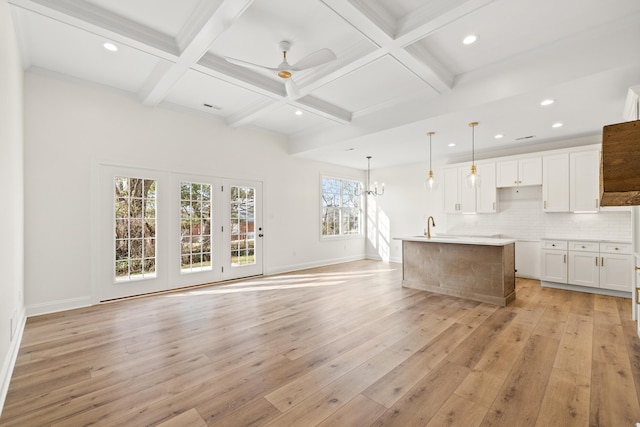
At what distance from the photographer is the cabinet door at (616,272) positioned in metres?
4.52

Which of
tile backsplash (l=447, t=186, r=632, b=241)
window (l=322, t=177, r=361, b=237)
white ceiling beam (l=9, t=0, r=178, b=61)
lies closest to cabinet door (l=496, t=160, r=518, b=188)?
tile backsplash (l=447, t=186, r=632, b=241)

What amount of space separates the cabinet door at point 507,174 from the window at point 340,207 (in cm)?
376

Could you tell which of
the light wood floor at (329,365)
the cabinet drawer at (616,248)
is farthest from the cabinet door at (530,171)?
the light wood floor at (329,365)

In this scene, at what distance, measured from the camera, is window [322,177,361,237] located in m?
7.98

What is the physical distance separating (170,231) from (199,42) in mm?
3120

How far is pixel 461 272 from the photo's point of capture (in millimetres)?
4617

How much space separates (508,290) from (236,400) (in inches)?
160

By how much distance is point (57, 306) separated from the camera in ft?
13.0

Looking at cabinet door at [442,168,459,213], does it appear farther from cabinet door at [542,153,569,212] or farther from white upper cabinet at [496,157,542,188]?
cabinet door at [542,153,569,212]

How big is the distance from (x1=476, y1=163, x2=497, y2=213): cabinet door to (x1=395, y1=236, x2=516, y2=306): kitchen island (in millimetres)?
1808

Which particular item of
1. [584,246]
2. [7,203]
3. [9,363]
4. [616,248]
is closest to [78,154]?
[7,203]

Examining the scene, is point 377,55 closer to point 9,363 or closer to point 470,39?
point 470,39

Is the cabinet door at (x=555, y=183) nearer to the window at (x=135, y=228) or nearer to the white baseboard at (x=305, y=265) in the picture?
the white baseboard at (x=305, y=265)

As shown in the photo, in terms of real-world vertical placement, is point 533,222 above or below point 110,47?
below
